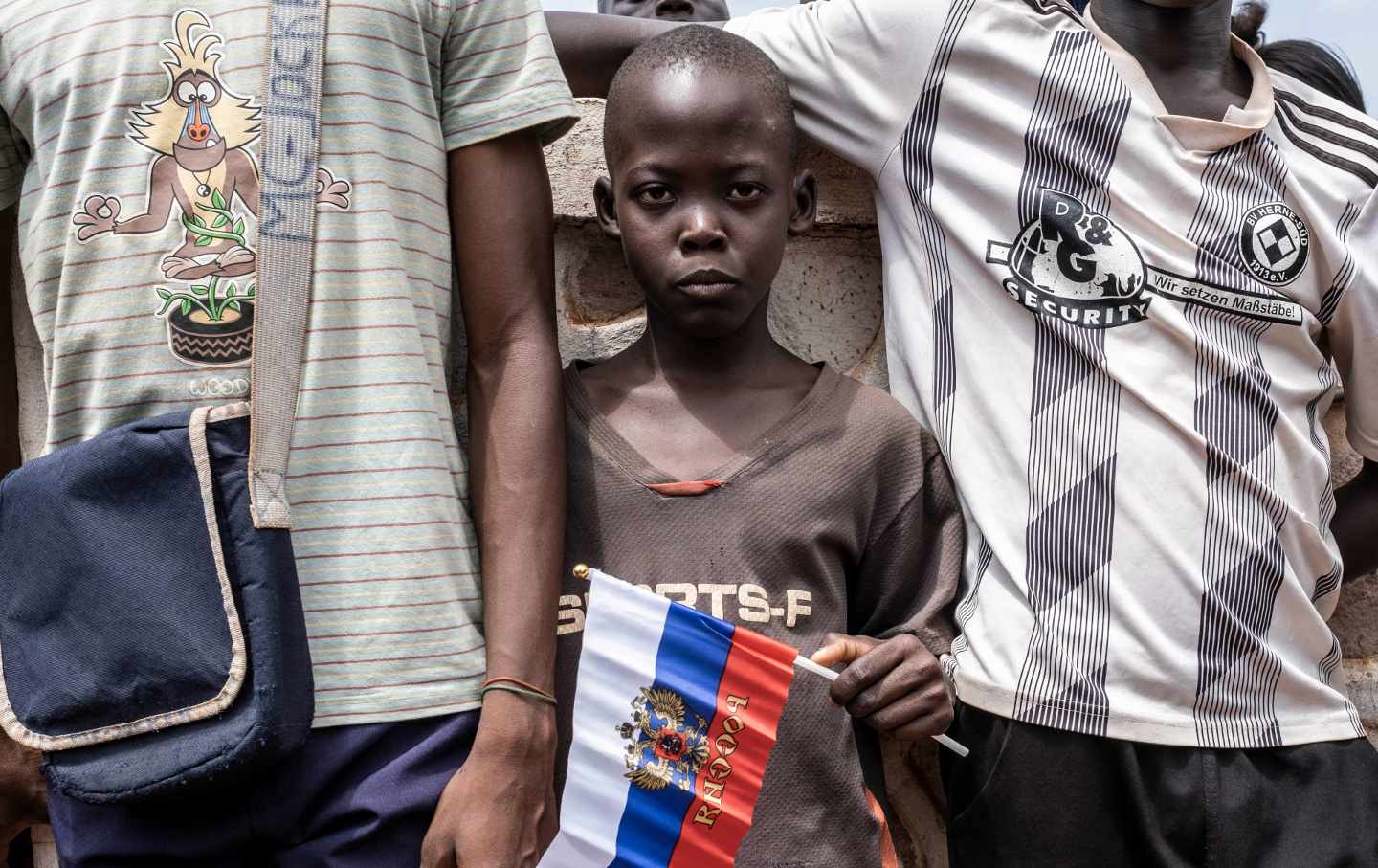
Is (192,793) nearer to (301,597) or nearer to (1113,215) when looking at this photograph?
(301,597)

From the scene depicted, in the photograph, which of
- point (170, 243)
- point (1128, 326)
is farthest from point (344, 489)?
point (1128, 326)

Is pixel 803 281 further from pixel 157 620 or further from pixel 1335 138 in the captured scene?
pixel 157 620

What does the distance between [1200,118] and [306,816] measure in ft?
5.42

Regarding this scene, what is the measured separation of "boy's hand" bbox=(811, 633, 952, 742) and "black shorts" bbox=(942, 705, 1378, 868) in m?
0.13

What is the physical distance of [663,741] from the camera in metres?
1.79

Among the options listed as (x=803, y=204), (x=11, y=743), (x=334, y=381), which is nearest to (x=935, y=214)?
(x=803, y=204)

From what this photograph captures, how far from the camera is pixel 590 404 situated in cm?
202

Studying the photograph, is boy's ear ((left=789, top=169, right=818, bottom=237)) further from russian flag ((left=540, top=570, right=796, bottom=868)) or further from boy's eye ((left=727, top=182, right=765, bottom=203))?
russian flag ((left=540, top=570, right=796, bottom=868))

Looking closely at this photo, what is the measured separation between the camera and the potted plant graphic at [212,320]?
1.65 meters

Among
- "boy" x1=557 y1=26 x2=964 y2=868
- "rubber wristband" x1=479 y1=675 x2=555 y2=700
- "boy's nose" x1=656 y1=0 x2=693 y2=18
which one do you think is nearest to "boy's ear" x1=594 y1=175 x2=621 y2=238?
"boy" x1=557 y1=26 x2=964 y2=868

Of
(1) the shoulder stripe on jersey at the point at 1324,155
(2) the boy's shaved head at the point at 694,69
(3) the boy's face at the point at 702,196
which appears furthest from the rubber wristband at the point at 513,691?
(1) the shoulder stripe on jersey at the point at 1324,155

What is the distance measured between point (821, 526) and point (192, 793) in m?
0.89

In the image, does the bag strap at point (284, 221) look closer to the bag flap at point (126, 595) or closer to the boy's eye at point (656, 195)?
the bag flap at point (126, 595)

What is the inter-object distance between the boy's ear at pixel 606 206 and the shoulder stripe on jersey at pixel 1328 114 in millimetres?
1092
